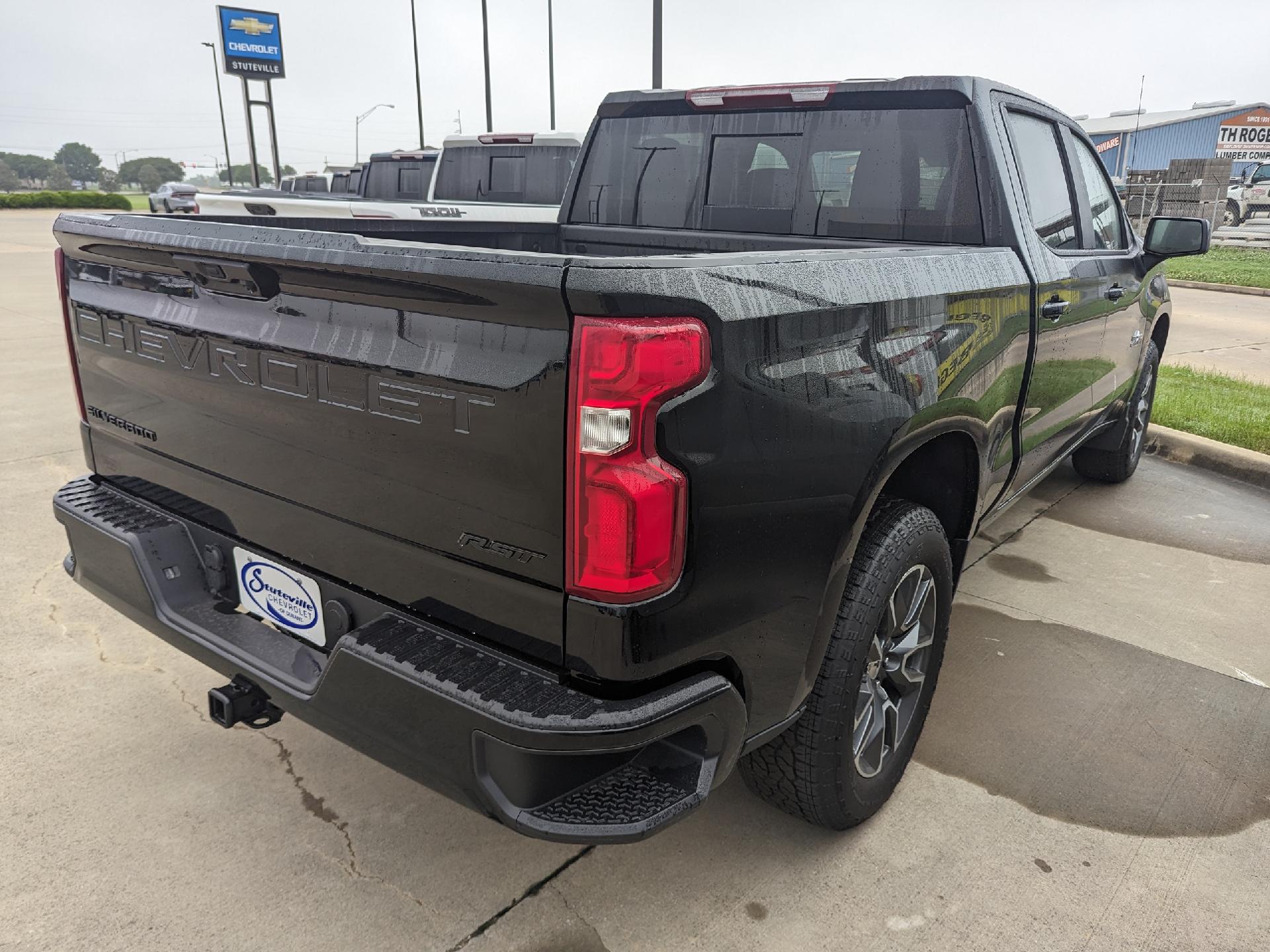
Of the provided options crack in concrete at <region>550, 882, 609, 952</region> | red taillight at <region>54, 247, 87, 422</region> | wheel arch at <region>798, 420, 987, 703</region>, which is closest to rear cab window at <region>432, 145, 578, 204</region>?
red taillight at <region>54, 247, 87, 422</region>

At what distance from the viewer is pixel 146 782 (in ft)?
8.41

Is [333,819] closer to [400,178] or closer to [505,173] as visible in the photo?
[505,173]

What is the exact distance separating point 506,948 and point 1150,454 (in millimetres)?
5612

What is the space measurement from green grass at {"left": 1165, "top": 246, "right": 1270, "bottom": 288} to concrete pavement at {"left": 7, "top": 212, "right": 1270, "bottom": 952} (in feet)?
44.2

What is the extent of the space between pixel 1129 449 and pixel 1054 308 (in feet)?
8.91

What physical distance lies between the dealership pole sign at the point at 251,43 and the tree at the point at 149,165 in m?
91.9

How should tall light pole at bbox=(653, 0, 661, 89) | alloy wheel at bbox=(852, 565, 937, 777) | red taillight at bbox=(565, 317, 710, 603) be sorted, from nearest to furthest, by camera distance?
red taillight at bbox=(565, 317, 710, 603) → alloy wheel at bbox=(852, 565, 937, 777) → tall light pole at bbox=(653, 0, 661, 89)

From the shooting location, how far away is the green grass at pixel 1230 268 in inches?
633

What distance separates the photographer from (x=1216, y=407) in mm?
6746

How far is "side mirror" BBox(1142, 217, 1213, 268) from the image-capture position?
411 centimetres

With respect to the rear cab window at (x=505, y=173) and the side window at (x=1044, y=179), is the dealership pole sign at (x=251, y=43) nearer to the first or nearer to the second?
the rear cab window at (x=505, y=173)

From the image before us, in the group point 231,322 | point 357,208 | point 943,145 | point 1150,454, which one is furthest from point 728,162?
point 357,208

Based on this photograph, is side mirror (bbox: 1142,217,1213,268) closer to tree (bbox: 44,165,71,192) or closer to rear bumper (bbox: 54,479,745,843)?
rear bumper (bbox: 54,479,745,843)

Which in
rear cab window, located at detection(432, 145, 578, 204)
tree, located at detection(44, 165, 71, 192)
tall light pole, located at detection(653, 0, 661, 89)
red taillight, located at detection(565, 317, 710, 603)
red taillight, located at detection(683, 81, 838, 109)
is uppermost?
tall light pole, located at detection(653, 0, 661, 89)
